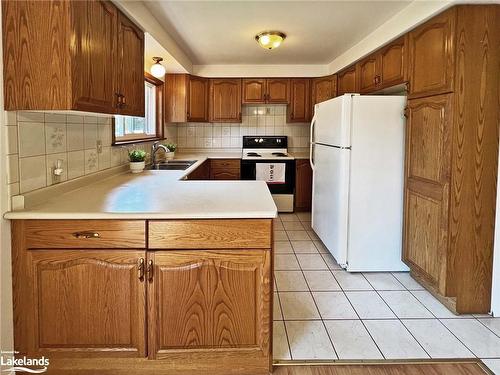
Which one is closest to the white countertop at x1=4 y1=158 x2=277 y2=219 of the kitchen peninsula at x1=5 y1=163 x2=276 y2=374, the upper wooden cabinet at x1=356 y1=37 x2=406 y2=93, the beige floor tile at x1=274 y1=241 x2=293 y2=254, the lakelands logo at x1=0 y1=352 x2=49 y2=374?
the kitchen peninsula at x1=5 y1=163 x2=276 y2=374

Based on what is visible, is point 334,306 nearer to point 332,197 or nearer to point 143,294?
point 332,197

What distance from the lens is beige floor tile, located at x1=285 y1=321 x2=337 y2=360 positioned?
211cm

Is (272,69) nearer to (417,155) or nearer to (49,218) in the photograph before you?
(417,155)

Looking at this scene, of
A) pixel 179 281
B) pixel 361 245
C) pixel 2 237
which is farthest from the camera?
pixel 361 245

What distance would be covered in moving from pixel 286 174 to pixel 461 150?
309 centimetres

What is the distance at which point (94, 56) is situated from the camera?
1995mm

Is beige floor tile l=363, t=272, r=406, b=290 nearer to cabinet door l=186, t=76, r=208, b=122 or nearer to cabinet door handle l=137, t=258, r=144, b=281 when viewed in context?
cabinet door handle l=137, t=258, r=144, b=281

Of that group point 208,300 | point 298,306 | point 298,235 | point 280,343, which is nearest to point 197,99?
point 298,235

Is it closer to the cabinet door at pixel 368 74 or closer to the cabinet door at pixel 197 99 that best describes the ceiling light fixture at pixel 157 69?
the cabinet door at pixel 197 99

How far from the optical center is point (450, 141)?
2.53 meters

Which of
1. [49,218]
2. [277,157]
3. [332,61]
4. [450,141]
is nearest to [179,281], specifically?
[49,218]

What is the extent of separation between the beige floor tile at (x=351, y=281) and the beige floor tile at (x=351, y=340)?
1.92 feet

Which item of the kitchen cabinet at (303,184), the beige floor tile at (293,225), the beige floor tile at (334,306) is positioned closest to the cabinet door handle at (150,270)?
the beige floor tile at (334,306)

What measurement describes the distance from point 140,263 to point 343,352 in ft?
3.82
